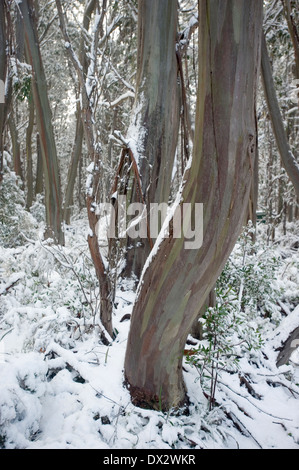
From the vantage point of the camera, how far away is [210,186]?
1.69 metres

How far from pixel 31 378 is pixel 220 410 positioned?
4.08 ft

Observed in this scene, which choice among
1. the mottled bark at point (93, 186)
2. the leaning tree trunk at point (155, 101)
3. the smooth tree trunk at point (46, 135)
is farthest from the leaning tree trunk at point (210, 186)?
the smooth tree trunk at point (46, 135)

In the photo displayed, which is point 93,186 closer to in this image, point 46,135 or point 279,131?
point 279,131

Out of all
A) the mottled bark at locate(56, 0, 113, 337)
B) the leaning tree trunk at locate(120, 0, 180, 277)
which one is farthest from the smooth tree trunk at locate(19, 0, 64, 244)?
the mottled bark at locate(56, 0, 113, 337)

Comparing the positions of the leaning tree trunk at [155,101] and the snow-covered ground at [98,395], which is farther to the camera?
the leaning tree trunk at [155,101]

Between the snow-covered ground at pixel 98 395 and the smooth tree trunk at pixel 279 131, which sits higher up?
the smooth tree trunk at pixel 279 131

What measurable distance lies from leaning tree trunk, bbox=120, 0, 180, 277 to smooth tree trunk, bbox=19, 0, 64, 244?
2138 mm

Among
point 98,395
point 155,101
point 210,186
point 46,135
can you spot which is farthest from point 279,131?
point 98,395

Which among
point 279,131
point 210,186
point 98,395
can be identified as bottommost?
point 98,395

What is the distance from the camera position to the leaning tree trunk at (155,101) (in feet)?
10.2

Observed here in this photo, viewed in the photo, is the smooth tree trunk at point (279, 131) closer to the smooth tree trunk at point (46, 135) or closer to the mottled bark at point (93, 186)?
the mottled bark at point (93, 186)

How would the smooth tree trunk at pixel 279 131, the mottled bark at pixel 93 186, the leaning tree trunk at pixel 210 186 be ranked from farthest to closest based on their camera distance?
the smooth tree trunk at pixel 279 131 → the mottled bark at pixel 93 186 → the leaning tree trunk at pixel 210 186

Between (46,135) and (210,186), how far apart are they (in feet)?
14.2

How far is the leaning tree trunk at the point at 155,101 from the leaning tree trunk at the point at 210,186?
136 cm
